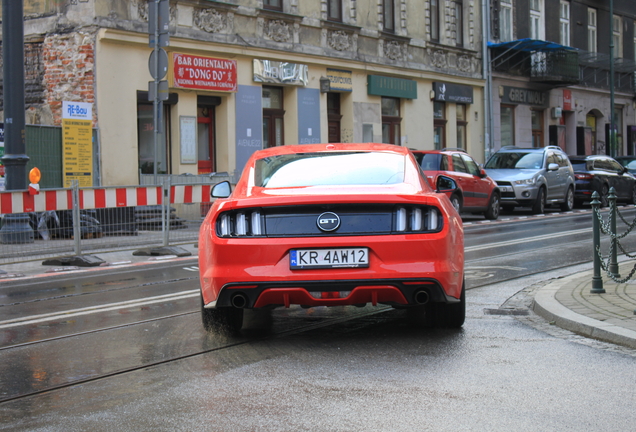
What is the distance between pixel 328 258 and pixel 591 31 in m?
43.4

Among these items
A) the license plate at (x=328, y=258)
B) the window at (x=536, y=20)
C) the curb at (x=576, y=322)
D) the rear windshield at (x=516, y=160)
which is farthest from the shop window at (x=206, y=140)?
the window at (x=536, y=20)

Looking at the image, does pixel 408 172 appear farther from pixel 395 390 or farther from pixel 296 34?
pixel 296 34

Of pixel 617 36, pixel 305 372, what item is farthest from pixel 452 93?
pixel 305 372

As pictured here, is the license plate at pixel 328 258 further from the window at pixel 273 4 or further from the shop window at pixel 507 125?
the shop window at pixel 507 125

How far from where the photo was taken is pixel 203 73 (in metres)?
22.8

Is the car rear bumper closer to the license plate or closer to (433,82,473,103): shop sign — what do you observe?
the license plate

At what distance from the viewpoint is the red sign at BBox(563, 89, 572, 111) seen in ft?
139

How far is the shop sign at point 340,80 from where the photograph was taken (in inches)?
1080

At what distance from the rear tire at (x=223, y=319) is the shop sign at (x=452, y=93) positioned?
→ 88.9ft

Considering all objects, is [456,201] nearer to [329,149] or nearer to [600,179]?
[600,179]

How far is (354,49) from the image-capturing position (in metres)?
28.4

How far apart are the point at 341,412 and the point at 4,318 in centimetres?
441

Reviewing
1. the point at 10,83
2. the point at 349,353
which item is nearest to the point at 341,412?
the point at 349,353

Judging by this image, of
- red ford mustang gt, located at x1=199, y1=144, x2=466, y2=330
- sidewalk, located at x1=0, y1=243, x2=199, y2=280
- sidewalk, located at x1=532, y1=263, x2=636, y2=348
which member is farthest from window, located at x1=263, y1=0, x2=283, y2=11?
red ford mustang gt, located at x1=199, y1=144, x2=466, y2=330
